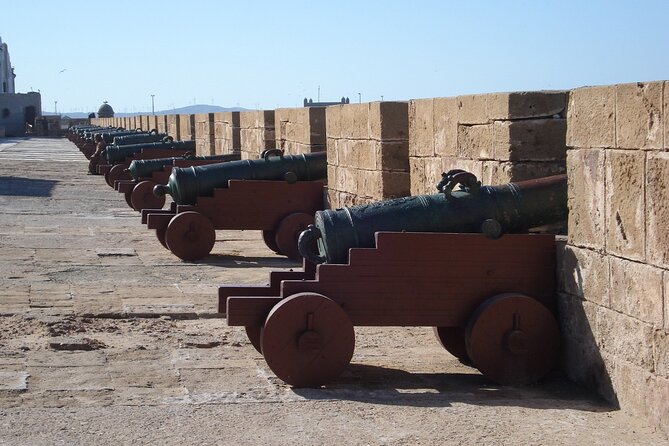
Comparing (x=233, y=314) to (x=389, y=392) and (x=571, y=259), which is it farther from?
(x=571, y=259)

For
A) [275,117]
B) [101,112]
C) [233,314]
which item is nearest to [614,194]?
[233,314]

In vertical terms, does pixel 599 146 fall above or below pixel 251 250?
above

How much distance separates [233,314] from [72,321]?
1.99 meters

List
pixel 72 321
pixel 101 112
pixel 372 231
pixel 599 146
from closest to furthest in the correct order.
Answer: pixel 599 146 < pixel 372 231 < pixel 72 321 < pixel 101 112

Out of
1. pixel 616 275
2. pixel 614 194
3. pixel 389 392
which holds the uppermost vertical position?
pixel 614 194

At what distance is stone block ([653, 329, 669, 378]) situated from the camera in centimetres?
495

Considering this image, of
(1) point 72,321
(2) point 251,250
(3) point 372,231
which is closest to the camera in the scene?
(3) point 372,231

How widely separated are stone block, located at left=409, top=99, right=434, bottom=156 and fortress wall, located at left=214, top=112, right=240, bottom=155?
29.2ft

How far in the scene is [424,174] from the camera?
8.81 meters

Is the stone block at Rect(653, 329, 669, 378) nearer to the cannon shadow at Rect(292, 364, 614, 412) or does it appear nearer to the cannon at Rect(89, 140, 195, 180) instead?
the cannon shadow at Rect(292, 364, 614, 412)

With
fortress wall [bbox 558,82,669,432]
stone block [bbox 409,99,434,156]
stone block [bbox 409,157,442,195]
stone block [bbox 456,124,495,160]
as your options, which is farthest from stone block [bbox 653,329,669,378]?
stone block [bbox 409,99,434,156]

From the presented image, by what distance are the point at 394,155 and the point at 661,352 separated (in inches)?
197

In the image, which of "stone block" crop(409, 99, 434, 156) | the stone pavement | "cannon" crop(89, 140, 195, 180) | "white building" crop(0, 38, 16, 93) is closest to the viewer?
the stone pavement

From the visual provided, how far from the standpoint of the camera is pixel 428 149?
343 inches
